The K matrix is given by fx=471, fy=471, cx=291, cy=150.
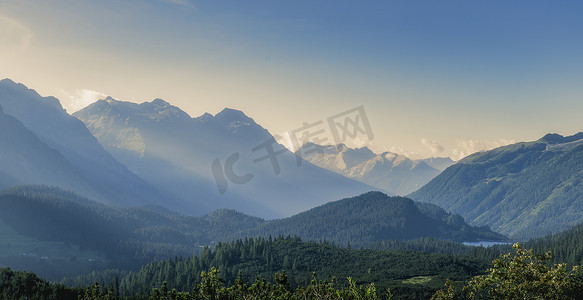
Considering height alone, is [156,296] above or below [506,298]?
above

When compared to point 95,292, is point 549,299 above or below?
below

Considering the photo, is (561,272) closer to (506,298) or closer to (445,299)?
(506,298)

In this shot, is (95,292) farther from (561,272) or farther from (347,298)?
(561,272)

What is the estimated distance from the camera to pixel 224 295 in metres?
63.7

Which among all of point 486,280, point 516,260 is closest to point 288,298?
point 486,280

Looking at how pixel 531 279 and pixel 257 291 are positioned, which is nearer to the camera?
pixel 531 279

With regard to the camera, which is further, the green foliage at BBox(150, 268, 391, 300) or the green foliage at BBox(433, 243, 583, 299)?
the green foliage at BBox(150, 268, 391, 300)

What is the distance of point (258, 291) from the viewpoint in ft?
214

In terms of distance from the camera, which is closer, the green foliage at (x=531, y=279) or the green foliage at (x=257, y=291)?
the green foliage at (x=531, y=279)

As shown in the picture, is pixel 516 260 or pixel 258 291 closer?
pixel 516 260

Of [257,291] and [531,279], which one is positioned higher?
[257,291]

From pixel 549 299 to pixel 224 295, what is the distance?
42642 mm

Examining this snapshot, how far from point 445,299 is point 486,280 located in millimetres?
7649

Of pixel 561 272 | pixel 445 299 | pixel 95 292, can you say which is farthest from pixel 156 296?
pixel 561 272
